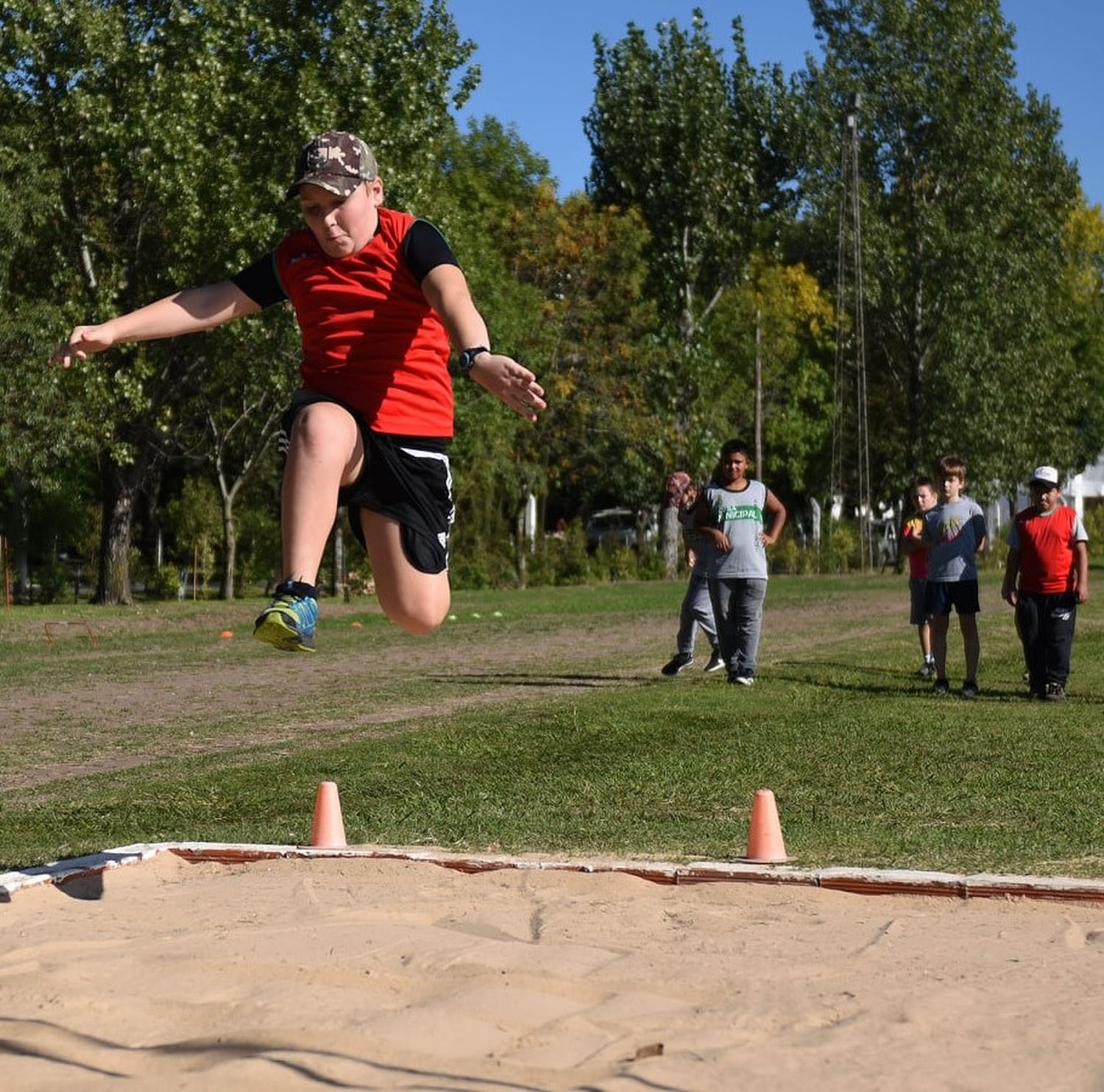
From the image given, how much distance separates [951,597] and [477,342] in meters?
10.5

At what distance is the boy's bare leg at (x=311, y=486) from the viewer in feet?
20.8

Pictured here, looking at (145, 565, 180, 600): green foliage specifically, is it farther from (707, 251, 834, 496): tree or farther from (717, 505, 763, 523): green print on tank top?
(717, 505, 763, 523): green print on tank top

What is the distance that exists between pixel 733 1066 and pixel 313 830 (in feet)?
12.2

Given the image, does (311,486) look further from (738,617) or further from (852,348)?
(852,348)

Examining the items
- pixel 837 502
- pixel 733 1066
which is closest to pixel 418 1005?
pixel 733 1066

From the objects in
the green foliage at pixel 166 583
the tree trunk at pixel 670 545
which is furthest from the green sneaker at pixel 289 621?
the tree trunk at pixel 670 545

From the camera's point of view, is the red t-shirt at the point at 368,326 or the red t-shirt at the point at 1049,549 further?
the red t-shirt at the point at 1049,549

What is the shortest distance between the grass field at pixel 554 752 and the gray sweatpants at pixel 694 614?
375 mm

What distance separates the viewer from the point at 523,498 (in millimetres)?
51188

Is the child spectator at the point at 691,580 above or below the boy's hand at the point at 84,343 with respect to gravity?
below

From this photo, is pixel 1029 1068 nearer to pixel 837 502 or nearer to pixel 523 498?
pixel 523 498

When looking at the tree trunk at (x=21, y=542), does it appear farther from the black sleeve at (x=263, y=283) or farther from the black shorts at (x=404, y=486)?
the black shorts at (x=404, y=486)

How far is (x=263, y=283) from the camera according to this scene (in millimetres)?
6918

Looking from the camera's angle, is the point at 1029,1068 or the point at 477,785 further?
the point at 477,785
